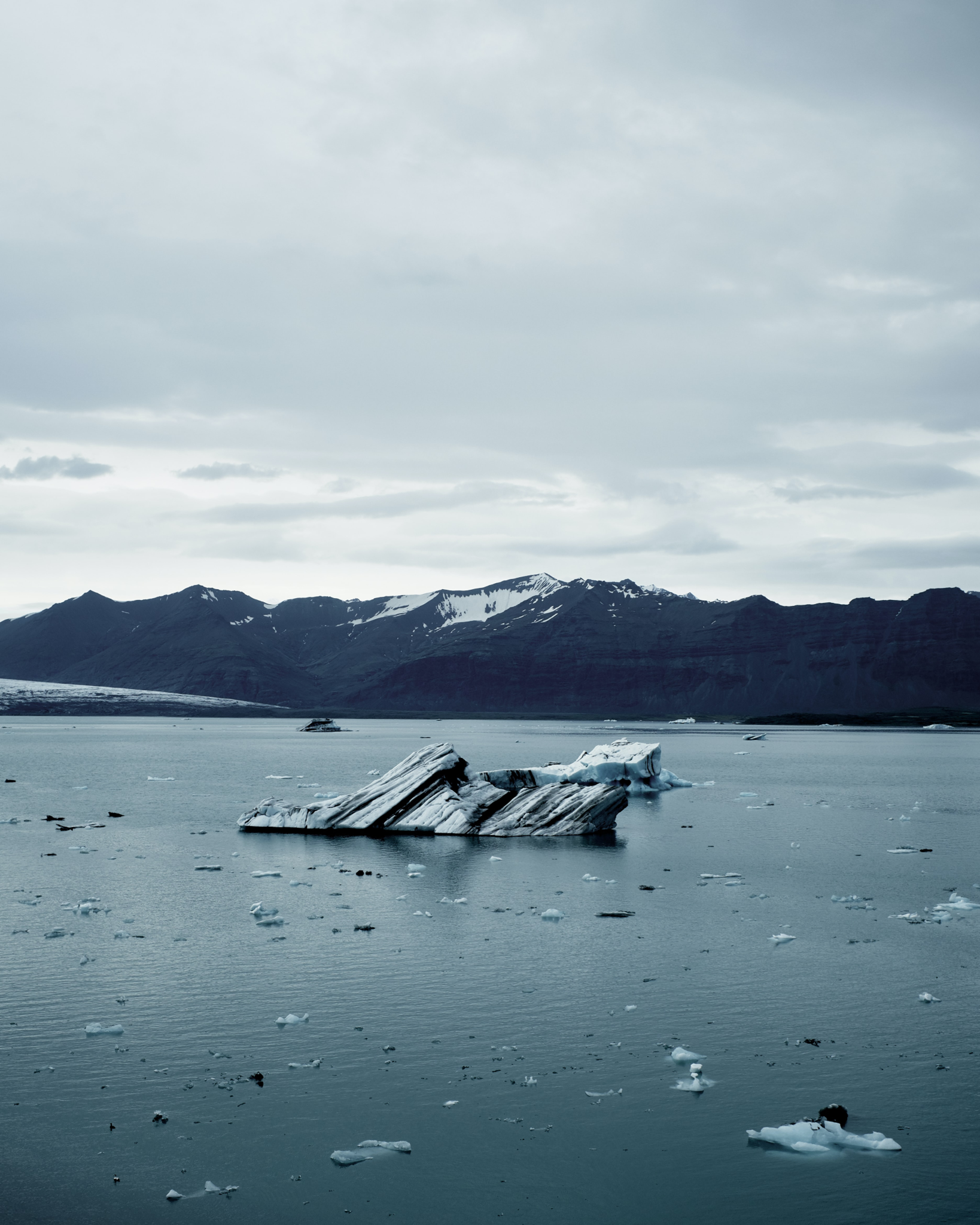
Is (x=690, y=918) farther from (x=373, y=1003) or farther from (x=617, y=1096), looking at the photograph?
(x=617, y=1096)

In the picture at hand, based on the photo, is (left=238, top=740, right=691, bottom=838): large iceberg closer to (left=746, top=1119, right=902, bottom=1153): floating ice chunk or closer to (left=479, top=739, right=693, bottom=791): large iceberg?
(left=479, top=739, right=693, bottom=791): large iceberg

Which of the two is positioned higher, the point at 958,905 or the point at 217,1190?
the point at 217,1190

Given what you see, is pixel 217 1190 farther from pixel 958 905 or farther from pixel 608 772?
pixel 608 772

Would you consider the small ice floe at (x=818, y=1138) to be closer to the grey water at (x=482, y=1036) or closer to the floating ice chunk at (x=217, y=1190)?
the grey water at (x=482, y=1036)

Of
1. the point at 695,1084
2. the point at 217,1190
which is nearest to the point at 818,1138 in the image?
the point at 695,1084

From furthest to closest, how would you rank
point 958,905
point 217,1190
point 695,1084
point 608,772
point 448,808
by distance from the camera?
point 608,772
point 448,808
point 958,905
point 695,1084
point 217,1190

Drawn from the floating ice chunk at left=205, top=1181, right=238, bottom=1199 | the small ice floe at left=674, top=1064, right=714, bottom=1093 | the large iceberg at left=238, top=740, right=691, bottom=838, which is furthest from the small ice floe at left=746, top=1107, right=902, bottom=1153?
the large iceberg at left=238, top=740, right=691, bottom=838

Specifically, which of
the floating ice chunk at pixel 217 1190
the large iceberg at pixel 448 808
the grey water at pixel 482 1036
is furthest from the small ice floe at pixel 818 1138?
the large iceberg at pixel 448 808

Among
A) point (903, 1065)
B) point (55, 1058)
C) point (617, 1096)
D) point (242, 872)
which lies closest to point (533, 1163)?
point (617, 1096)
